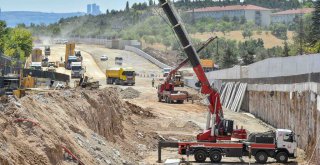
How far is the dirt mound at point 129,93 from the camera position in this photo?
81.2 m

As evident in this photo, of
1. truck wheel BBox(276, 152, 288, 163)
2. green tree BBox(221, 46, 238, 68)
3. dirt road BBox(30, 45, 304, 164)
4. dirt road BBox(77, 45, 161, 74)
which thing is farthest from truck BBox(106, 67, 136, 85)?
truck wheel BBox(276, 152, 288, 163)

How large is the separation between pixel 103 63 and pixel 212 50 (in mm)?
40413

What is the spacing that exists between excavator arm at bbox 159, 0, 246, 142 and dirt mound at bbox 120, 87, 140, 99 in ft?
132

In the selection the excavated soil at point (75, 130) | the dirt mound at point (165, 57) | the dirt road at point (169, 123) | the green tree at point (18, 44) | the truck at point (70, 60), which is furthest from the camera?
the dirt mound at point (165, 57)

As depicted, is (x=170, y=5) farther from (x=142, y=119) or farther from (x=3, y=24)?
(x=3, y=24)

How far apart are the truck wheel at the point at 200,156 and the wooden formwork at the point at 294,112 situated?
545cm

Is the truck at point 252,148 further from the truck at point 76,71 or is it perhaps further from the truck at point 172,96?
the truck at point 76,71

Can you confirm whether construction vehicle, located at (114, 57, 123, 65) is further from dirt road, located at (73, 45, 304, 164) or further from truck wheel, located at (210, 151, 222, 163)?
truck wheel, located at (210, 151, 222, 163)

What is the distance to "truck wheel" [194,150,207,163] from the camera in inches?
1507

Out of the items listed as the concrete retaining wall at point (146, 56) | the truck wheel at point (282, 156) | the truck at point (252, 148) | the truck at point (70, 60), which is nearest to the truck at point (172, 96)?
the truck at point (252, 148)

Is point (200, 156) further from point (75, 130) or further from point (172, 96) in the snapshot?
point (172, 96)

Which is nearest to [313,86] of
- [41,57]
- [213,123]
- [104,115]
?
[213,123]

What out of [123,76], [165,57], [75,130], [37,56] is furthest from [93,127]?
[165,57]

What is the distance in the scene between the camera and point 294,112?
4772 cm
